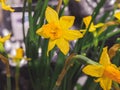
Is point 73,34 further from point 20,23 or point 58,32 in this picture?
point 20,23

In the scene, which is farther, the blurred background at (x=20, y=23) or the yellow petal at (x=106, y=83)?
the blurred background at (x=20, y=23)

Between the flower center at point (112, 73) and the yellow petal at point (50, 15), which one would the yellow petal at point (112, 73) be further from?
A: the yellow petal at point (50, 15)

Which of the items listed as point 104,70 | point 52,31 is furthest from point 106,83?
point 52,31

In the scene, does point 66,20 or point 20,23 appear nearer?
point 66,20

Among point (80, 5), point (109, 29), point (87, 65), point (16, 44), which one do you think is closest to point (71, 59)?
point (87, 65)

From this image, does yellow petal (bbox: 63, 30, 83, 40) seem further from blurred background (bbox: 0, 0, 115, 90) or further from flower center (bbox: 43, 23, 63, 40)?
blurred background (bbox: 0, 0, 115, 90)

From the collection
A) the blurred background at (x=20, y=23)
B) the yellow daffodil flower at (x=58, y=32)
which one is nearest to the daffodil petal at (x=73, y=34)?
the yellow daffodil flower at (x=58, y=32)

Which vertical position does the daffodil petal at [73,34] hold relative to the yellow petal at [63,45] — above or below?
above
